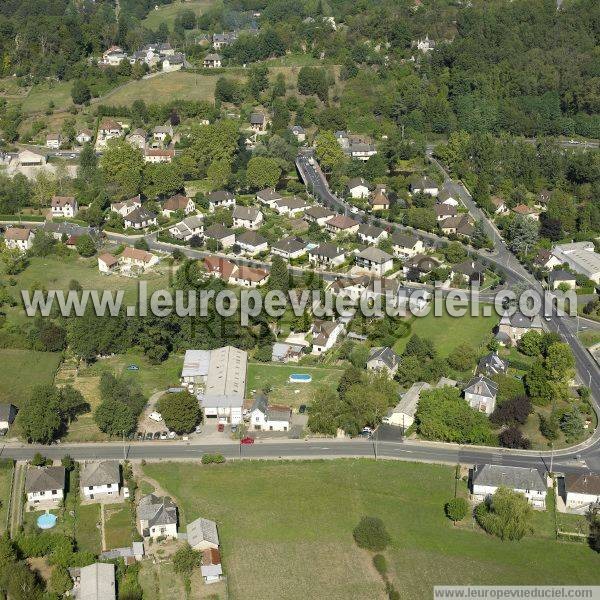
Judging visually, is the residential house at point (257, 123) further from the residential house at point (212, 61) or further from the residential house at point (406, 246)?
the residential house at point (406, 246)

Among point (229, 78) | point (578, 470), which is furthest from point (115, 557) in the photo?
point (229, 78)

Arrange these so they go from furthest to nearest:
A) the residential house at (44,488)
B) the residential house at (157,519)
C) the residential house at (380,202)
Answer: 1. the residential house at (380,202)
2. the residential house at (44,488)
3. the residential house at (157,519)

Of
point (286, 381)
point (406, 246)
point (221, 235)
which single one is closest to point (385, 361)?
point (286, 381)

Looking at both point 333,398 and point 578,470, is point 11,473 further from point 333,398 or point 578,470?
point 578,470

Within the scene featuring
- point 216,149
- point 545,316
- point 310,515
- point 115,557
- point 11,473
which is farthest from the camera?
point 216,149

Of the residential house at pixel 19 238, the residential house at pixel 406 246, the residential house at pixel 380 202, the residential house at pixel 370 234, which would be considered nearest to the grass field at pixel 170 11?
the residential house at pixel 380 202

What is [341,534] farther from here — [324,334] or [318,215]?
[318,215]

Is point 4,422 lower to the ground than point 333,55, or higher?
lower
